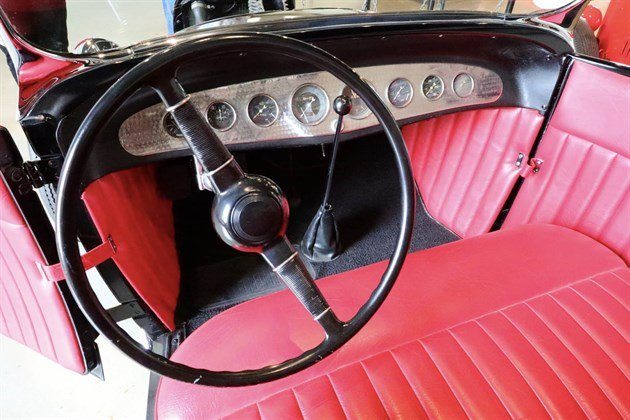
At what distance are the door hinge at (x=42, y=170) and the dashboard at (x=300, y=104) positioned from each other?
146 mm

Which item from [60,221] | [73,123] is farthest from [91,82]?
[60,221]

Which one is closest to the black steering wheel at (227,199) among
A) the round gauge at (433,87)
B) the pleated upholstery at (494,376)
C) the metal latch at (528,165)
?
the pleated upholstery at (494,376)

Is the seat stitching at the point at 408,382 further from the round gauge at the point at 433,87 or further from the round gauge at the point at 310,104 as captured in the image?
the round gauge at the point at 433,87

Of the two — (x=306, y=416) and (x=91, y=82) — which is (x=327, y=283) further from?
(x=91, y=82)

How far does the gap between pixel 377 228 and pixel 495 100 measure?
77 centimetres

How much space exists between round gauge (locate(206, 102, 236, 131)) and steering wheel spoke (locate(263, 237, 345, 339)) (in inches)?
19.0

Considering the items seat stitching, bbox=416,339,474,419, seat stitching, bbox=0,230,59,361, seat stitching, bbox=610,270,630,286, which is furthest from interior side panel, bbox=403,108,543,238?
seat stitching, bbox=0,230,59,361

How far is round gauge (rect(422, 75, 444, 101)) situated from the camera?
124 cm

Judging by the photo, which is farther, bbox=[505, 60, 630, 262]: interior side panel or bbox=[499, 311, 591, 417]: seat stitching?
bbox=[505, 60, 630, 262]: interior side panel

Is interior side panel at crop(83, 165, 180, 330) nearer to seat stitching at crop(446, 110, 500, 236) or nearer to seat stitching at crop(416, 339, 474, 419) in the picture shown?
seat stitching at crop(416, 339, 474, 419)

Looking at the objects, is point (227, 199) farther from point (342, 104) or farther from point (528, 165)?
point (528, 165)

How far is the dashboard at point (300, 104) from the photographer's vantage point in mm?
955

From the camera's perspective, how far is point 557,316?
0.87 metres

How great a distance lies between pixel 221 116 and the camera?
1011 mm
